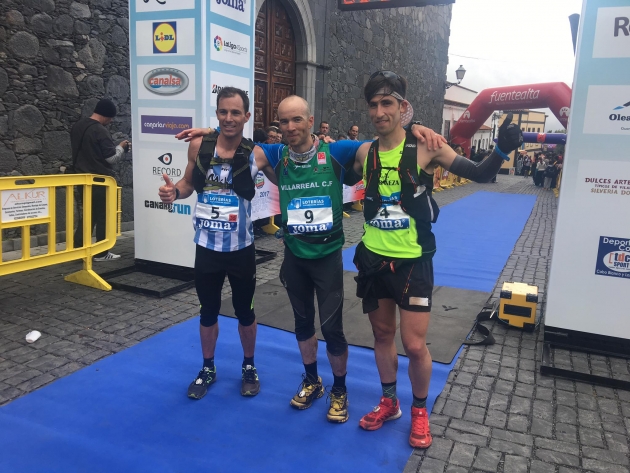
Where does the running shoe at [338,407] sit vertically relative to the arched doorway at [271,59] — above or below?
below

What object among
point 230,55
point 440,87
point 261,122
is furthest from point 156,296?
point 440,87

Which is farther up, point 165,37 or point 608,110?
point 165,37

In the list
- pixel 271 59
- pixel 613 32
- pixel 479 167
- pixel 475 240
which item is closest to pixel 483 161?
pixel 479 167

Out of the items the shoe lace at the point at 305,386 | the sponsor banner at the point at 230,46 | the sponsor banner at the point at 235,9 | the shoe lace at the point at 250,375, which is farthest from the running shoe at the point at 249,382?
the sponsor banner at the point at 235,9

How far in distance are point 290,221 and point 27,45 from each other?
18.8ft

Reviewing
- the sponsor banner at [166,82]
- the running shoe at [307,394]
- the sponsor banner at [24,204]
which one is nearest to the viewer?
the running shoe at [307,394]

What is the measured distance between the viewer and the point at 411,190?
109 inches

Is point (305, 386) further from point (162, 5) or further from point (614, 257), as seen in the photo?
point (162, 5)

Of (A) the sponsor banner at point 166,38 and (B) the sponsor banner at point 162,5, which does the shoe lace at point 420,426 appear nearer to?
(A) the sponsor banner at point 166,38

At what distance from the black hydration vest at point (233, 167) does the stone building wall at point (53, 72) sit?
473 cm

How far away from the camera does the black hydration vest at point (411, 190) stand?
2.75 meters

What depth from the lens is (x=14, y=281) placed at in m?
5.75

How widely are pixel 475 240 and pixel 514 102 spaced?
36.6 ft

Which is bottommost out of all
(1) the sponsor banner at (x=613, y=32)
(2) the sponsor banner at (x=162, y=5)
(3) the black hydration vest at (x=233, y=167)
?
(3) the black hydration vest at (x=233, y=167)
